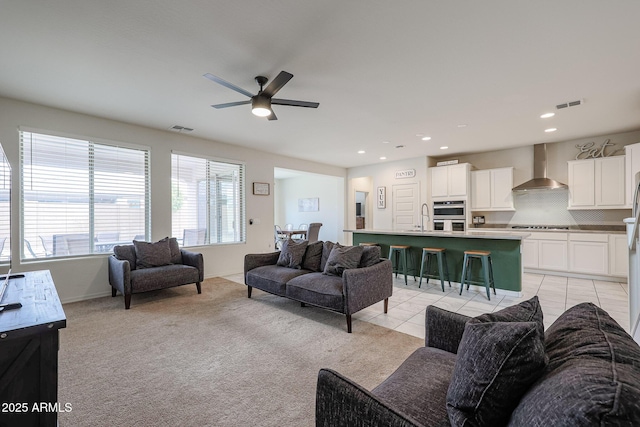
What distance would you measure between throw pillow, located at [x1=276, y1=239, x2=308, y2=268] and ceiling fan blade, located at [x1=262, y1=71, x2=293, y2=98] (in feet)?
6.69

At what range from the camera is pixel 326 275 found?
11.4 feet

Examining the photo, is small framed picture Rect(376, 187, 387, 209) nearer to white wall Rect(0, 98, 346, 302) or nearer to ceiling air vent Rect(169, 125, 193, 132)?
white wall Rect(0, 98, 346, 302)

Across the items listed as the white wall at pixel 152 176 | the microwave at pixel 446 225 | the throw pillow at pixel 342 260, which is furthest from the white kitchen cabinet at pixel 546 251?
the white wall at pixel 152 176

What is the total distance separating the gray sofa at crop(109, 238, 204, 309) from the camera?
3671mm

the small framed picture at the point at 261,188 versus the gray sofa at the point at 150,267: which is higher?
the small framed picture at the point at 261,188

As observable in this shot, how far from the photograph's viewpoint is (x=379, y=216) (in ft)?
26.5

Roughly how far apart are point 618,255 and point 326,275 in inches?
206

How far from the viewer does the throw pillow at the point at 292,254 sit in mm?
3975

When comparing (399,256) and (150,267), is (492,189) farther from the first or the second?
(150,267)

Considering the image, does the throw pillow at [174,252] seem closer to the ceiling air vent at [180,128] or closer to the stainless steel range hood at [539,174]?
the ceiling air vent at [180,128]

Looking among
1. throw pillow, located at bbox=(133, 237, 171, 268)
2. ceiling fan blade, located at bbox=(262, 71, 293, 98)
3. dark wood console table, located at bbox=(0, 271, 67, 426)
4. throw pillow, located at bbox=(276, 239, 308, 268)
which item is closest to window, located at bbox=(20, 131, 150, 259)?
throw pillow, located at bbox=(133, 237, 171, 268)

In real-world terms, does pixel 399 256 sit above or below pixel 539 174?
below

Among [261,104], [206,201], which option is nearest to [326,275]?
[261,104]

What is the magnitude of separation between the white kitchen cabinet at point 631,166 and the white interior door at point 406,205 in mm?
3605
